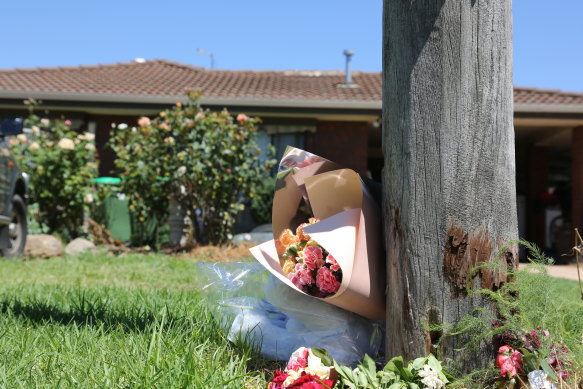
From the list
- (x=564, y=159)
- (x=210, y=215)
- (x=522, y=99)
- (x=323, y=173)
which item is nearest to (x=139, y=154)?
(x=210, y=215)

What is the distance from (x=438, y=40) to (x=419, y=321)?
1002 millimetres

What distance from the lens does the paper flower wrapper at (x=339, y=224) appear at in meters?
2.31

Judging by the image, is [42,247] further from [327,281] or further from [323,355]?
[323,355]

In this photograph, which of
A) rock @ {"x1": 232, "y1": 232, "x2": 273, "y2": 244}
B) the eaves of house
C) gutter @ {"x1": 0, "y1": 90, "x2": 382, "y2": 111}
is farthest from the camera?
the eaves of house

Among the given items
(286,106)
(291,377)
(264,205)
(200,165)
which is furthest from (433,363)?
(286,106)

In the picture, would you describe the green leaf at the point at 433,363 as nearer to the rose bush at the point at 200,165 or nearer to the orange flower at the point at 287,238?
the orange flower at the point at 287,238

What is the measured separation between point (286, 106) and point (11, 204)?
6594 mm

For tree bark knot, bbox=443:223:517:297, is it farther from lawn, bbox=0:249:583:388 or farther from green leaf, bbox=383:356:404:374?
green leaf, bbox=383:356:404:374

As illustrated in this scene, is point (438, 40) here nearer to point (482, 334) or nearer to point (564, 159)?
point (482, 334)

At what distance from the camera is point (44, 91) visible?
40.8 ft

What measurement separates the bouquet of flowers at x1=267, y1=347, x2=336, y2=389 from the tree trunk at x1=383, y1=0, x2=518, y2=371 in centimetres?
29

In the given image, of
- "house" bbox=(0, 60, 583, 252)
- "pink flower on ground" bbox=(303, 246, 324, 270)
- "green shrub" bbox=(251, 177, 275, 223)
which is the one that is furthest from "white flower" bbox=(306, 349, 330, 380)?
"house" bbox=(0, 60, 583, 252)

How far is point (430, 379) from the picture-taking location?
2010 mm

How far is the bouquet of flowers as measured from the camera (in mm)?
1986
